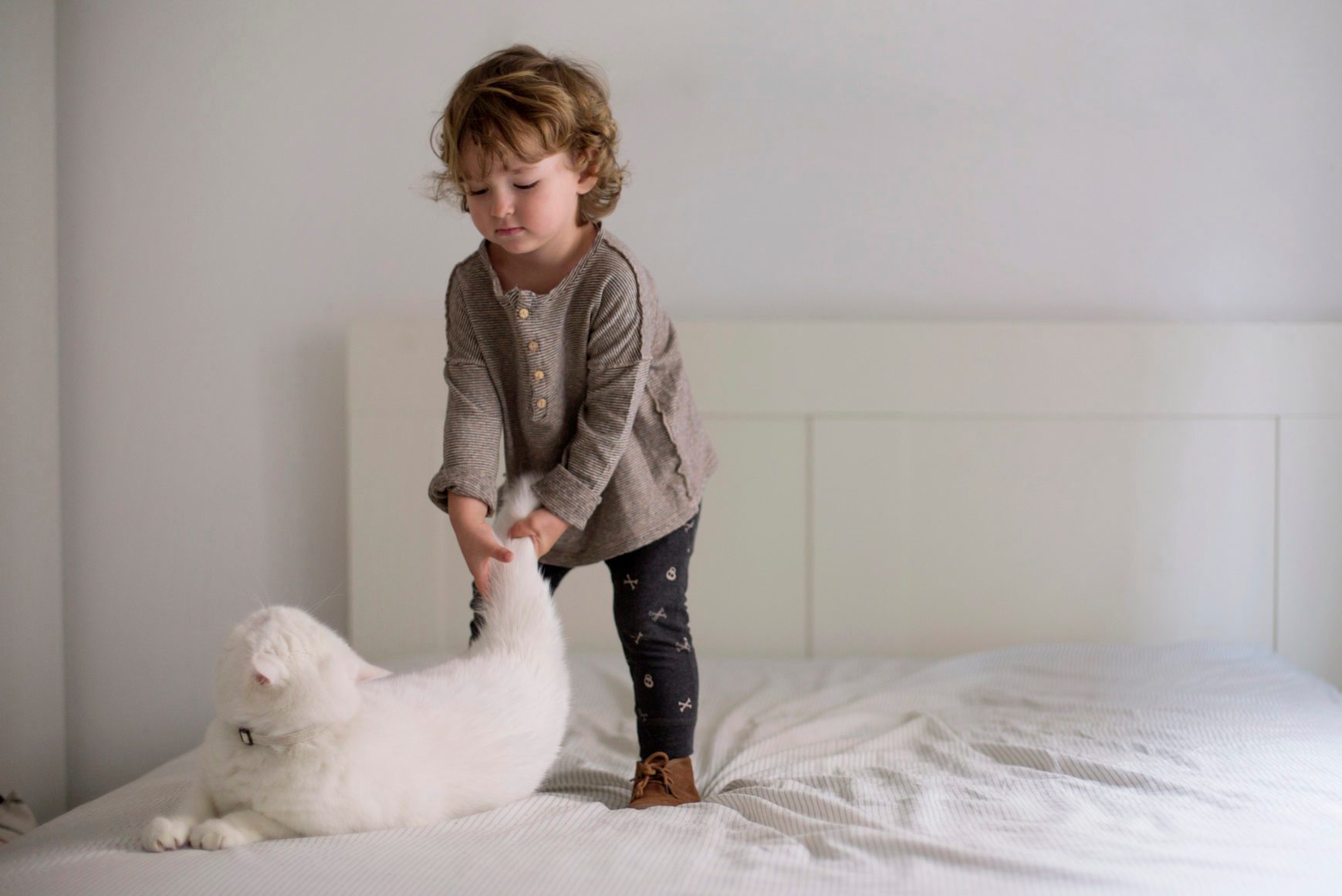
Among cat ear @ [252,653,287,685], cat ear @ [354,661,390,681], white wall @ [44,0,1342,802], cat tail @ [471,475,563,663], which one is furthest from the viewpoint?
white wall @ [44,0,1342,802]

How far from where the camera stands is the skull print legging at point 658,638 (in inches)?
47.1

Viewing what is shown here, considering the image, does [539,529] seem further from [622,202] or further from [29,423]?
[29,423]

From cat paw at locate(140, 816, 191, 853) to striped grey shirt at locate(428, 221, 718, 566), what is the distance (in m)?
0.41

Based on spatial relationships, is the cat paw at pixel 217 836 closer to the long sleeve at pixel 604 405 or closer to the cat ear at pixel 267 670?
the cat ear at pixel 267 670

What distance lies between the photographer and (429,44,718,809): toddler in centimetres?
112

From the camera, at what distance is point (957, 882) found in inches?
33.1

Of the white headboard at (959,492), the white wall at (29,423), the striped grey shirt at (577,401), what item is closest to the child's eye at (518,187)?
the striped grey shirt at (577,401)

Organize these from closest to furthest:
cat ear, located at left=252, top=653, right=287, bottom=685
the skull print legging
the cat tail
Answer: cat ear, located at left=252, top=653, right=287, bottom=685 → the cat tail → the skull print legging

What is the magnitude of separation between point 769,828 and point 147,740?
4.83 feet

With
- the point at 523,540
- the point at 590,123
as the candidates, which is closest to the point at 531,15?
the point at 590,123

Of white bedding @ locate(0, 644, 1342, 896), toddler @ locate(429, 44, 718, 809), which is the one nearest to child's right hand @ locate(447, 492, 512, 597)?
toddler @ locate(429, 44, 718, 809)

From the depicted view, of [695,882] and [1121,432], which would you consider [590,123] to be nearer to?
[695,882]

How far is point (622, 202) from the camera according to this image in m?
1.94

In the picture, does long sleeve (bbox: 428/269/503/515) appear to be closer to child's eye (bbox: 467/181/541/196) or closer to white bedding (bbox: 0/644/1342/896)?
child's eye (bbox: 467/181/541/196)
